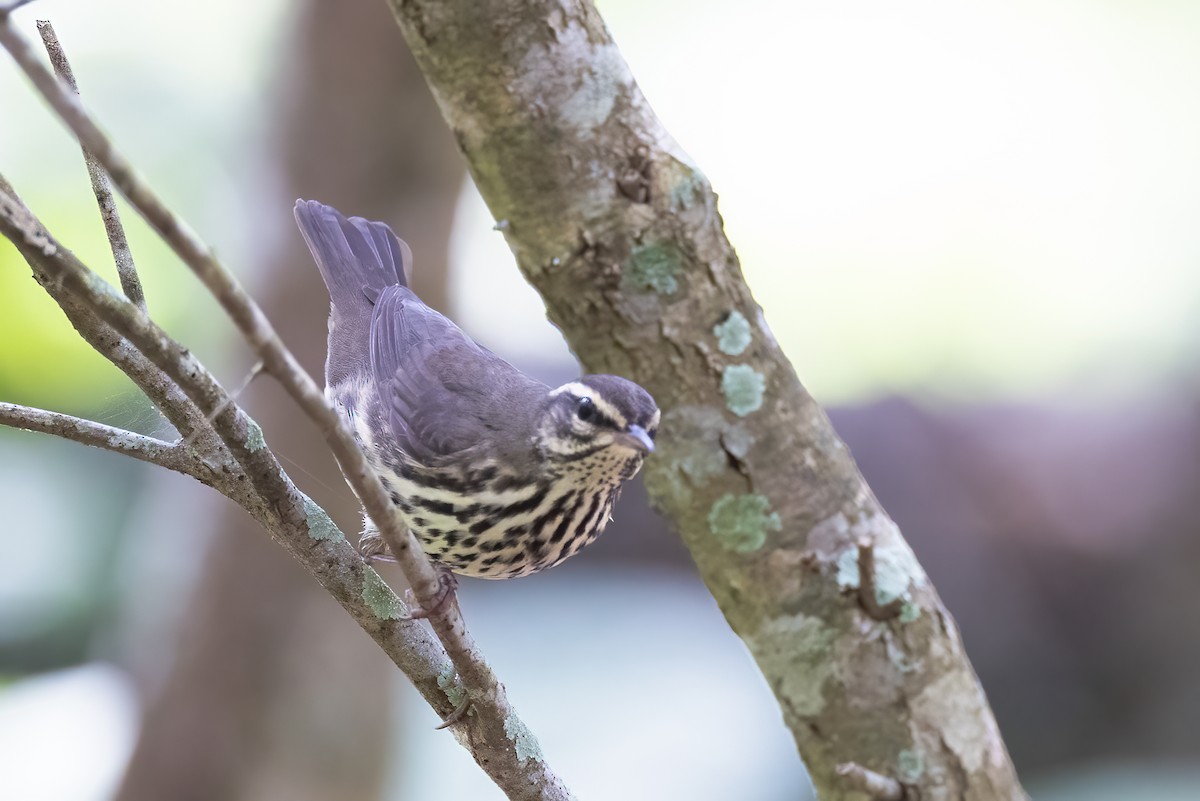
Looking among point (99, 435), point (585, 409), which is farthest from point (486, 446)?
point (99, 435)

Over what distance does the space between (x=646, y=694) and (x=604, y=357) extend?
477 cm

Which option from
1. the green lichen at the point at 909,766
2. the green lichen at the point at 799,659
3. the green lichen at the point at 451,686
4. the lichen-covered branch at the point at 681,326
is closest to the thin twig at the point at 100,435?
the green lichen at the point at 451,686

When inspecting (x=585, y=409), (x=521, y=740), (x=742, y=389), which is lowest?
(x=521, y=740)

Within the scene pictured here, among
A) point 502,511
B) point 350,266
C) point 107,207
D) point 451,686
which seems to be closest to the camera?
point 107,207

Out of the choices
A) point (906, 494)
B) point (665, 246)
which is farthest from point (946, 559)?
point (665, 246)

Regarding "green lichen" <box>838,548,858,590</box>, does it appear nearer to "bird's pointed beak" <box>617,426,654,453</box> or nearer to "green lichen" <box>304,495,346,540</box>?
"bird's pointed beak" <box>617,426,654,453</box>

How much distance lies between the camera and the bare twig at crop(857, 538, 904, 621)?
247cm

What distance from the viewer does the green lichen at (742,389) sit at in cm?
260

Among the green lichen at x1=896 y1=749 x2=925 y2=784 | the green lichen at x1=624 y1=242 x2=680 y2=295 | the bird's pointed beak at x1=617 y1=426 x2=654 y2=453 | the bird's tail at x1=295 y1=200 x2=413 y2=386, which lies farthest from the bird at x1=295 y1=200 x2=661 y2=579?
the green lichen at x1=896 y1=749 x2=925 y2=784

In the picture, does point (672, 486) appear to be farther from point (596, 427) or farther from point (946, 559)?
point (946, 559)

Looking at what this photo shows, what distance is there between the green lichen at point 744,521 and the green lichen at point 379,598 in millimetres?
772

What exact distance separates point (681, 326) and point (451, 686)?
38.3 inches

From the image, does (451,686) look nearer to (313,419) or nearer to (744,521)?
(744,521)

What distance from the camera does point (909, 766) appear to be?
2408 mm
